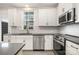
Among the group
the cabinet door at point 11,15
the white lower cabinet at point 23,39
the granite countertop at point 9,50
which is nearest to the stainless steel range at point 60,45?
the granite countertop at point 9,50

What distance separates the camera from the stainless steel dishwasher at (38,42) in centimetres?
474

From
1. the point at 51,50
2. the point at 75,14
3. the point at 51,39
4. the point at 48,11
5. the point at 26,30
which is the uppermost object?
the point at 48,11

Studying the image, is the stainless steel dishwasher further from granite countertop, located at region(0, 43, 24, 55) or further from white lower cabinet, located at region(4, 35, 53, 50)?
granite countertop, located at region(0, 43, 24, 55)

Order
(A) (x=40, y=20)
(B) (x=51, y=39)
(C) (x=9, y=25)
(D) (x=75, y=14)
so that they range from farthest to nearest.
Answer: (C) (x=9, y=25)
(A) (x=40, y=20)
(B) (x=51, y=39)
(D) (x=75, y=14)

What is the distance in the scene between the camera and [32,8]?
17.7 feet

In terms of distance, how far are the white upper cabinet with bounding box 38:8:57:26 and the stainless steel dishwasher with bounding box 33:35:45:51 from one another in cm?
68

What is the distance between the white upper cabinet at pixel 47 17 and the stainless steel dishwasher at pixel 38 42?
2.22 feet

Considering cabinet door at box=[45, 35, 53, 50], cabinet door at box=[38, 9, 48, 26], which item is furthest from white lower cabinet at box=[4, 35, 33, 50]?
cabinet door at box=[38, 9, 48, 26]

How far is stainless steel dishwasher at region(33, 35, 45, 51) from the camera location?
474 cm

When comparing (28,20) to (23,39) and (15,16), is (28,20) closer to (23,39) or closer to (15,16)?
(15,16)

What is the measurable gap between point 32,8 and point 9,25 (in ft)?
4.28

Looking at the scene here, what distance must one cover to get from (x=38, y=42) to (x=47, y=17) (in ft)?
3.93
